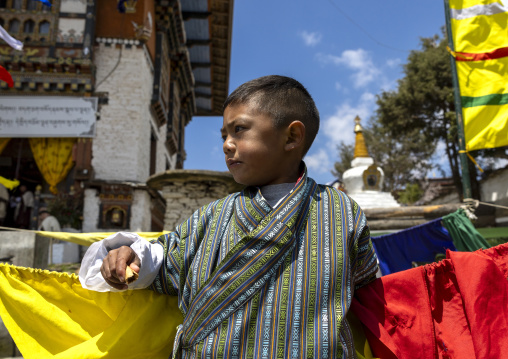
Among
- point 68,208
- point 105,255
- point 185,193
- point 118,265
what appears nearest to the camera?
point 118,265

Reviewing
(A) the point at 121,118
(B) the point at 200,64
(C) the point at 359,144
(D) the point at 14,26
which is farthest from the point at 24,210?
(B) the point at 200,64

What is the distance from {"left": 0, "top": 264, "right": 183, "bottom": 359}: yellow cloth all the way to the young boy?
142 millimetres

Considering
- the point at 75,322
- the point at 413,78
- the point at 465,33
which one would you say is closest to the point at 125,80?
the point at 465,33

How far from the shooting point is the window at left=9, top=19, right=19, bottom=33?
38.1 ft

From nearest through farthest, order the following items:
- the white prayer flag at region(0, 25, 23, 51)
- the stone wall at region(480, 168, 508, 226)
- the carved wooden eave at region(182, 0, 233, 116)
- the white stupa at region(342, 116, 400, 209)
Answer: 1. the white prayer flag at region(0, 25, 23, 51)
2. the white stupa at region(342, 116, 400, 209)
3. the stone wall at region(480, 168, 508, 226)
4. the carved wooden eave at region(182, 0, 233, 116)

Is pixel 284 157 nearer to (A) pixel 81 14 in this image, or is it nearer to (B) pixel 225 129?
(B) pixel 225 129

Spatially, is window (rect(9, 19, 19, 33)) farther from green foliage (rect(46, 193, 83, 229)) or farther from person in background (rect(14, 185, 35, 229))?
green foliage (rect(46, 193, 83, 229))

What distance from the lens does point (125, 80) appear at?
12.3 meters

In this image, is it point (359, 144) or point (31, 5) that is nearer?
point (31, 5)

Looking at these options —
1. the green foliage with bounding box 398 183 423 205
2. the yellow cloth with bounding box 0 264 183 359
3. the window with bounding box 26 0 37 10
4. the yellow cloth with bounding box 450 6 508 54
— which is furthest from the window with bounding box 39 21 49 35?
the green foliage with bounding box 398 183 423 205

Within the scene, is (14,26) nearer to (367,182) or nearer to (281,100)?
(367,182)

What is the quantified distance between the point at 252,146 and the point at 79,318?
3.28ft

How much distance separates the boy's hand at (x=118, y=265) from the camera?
1373mm

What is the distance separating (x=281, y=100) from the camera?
1617 millimetres
